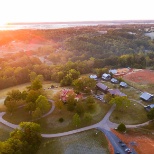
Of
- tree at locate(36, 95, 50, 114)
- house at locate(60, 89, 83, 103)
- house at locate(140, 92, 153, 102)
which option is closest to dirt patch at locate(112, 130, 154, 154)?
house at locate(140, 92, 153, 102)

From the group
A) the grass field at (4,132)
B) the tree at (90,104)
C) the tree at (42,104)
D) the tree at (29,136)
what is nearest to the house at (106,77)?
the tree at (90,104)

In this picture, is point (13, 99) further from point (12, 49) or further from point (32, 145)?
point (12, 49)

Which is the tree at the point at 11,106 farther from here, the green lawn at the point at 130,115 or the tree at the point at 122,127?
the tree at the point at 122,127

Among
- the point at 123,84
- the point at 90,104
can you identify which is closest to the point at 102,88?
the point at 123,84

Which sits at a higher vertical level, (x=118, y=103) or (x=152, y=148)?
(x=118, y=103)

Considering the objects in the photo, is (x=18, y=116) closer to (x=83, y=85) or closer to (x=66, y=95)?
(x=66, y=95)

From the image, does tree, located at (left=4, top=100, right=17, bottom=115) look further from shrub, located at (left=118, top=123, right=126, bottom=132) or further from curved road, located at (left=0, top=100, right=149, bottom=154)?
shrub, located at (left=118, top=123, right=126, bottom=132)

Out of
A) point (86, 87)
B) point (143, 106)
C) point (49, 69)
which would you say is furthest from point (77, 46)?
point (143, 106)
